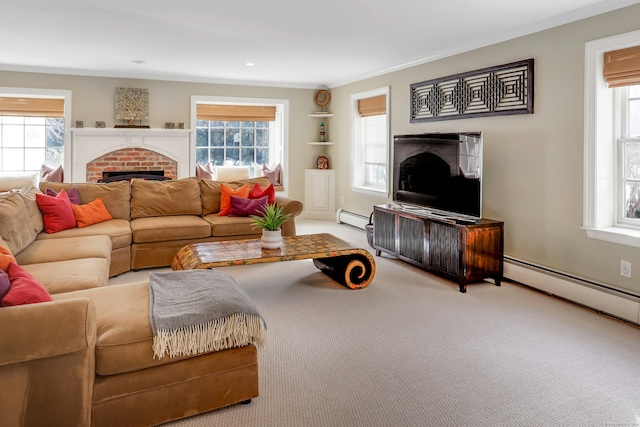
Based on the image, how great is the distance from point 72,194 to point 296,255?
2.61 m

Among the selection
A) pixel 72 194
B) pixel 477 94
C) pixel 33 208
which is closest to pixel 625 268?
pixel 477 94

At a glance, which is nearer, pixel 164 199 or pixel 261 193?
pixel 164 199

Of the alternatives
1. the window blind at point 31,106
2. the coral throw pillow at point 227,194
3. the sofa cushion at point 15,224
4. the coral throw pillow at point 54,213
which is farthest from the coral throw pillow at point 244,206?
the window blind at point 31,106

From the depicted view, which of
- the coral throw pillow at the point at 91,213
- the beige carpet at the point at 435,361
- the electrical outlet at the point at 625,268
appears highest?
the coral throw pillow at the point at 91,213

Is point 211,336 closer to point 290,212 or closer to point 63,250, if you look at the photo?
point 63,250

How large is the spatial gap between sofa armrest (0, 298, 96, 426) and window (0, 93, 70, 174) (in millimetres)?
6115

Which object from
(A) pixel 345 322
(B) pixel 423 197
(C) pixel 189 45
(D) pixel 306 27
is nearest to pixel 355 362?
(A) pixel 345 322

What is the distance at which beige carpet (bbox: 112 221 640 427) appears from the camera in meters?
2.16

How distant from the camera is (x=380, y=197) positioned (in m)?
6.70

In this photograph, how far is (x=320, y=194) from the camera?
8.10m

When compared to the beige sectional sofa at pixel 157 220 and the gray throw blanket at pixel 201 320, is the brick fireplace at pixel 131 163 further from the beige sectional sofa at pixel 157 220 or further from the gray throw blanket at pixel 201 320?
the gray throw blanket at pixel 201 320

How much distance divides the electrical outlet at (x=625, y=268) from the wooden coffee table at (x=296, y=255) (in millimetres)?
1885

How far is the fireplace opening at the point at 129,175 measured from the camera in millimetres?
6971

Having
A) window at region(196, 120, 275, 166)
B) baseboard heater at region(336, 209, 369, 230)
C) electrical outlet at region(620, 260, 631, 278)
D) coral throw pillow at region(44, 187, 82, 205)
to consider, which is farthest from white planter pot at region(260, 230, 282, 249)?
window at region(196, 120, 275, 166)
